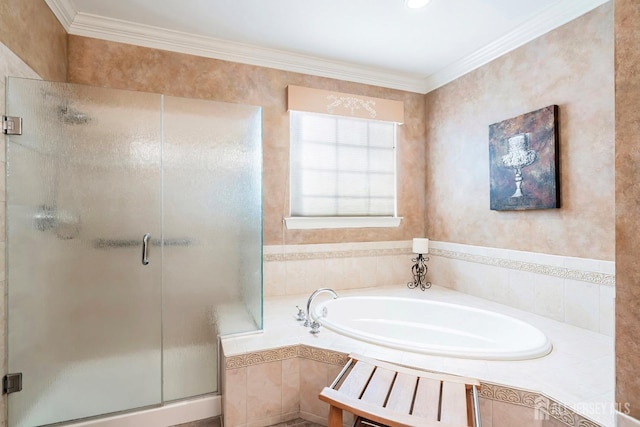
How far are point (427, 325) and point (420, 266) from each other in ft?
2.68

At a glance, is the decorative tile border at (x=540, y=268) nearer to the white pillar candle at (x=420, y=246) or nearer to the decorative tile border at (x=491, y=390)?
the white pillar candle at (x=420, y=246)

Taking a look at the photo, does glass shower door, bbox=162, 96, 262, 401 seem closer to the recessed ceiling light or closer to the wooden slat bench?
the wooden slat bench

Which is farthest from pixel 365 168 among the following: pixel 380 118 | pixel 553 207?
pixel 553 207

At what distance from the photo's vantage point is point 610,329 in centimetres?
193

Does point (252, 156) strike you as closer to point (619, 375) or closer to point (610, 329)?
point (619, 375)

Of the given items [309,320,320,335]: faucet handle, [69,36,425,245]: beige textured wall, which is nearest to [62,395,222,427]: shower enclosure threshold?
[309,320,320,335]: faucet handle

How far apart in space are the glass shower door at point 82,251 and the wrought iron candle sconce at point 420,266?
2.27 metres

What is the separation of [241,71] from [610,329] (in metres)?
3.18

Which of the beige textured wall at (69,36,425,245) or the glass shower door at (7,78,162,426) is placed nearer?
the glass shower door at (7,78,162,426)

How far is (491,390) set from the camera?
4.86 ft

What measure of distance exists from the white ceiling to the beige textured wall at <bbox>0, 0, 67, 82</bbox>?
15cm

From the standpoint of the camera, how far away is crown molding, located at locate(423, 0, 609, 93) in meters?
2.07

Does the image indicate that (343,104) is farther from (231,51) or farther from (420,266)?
(420,266)

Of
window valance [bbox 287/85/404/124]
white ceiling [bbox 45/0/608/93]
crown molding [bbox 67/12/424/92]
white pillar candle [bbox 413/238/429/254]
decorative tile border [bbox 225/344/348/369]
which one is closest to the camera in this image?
decorative tile border [bbox 225/344/348/369]
